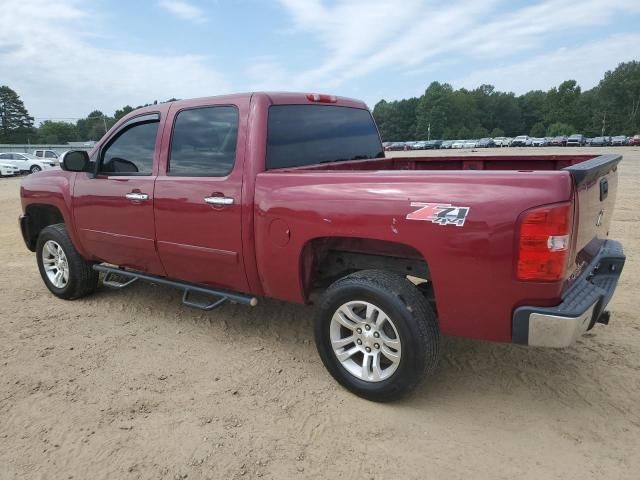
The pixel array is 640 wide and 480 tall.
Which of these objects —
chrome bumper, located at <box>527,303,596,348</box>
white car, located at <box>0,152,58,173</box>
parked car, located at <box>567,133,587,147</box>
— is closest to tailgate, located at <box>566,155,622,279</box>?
chrome bumper, located at <box>527,303,596,348</box>

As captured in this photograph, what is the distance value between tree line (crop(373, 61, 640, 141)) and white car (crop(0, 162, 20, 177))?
220 feet

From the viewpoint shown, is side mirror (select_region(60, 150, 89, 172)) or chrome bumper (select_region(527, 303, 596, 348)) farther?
side mirror (select_region(60, 150, 89, 172))

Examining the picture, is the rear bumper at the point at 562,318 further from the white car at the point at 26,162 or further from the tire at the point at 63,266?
the white car at the point at 26,162

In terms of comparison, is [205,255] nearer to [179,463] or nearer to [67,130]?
[179,463]

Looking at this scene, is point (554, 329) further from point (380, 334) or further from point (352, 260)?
point (352, 260)

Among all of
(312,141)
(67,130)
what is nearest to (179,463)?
(312,141)

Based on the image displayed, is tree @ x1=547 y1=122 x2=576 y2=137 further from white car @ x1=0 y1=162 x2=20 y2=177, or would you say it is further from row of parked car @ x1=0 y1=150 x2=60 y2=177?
white car @ x1=0 y1=162 x2=20 y2=177

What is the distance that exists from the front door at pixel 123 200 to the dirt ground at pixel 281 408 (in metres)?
0.66

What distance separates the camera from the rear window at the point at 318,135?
11.5 feet

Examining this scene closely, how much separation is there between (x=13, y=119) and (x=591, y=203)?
115 meters

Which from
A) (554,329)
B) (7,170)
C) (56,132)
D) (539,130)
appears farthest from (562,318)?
(56,132)

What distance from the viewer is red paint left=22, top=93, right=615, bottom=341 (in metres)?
2.44

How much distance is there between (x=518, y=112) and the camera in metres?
118

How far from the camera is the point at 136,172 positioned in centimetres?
413
